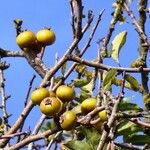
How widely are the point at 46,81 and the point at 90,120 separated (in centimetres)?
32

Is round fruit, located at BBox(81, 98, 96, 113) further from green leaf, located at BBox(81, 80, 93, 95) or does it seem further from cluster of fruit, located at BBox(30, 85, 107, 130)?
green leaf, located at BBox(81, 80, 93, 95)

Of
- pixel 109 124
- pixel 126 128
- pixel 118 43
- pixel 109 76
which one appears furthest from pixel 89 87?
pixel 109 124

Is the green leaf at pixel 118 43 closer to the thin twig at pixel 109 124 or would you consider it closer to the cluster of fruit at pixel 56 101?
the cluster of fruit at pixel 56 101

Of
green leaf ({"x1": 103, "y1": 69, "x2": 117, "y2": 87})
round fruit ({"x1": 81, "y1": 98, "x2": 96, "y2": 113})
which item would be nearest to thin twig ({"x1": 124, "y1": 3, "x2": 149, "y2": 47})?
green leaf ({"x1": 103, "y1": 69, "x2": 117, "y2": 87})

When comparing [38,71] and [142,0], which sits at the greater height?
[142,0]

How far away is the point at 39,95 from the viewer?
102 inches

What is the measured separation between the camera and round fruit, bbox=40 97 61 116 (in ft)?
8.30

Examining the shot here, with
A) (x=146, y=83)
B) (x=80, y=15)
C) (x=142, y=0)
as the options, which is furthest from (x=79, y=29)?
(x=142, y=0)

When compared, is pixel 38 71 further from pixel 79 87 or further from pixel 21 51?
pixel 79 87

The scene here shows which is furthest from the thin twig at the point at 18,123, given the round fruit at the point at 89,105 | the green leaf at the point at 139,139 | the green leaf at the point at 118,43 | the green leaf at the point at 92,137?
the green leaf at the point at 118,43

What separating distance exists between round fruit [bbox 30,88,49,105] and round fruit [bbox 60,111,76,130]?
128 millimetres

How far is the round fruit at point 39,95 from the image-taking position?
2.59m

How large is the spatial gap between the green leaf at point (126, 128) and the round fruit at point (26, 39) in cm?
64

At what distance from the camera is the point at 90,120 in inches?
103
